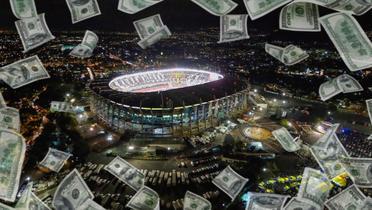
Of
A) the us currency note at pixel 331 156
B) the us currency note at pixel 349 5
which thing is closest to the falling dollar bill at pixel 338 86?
the us currency note at pixel 331 156

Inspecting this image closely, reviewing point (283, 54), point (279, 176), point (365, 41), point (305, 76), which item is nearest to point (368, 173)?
point (365, 41)

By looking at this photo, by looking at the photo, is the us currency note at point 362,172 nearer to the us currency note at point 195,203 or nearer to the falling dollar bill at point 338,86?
the falling dollar bill at point 338,86

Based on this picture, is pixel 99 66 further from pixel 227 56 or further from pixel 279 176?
pixel 279 176

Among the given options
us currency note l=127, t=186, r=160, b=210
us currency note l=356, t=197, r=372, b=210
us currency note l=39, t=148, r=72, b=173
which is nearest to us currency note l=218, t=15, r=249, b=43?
us currency note l=127, t=186, r=160, b=210

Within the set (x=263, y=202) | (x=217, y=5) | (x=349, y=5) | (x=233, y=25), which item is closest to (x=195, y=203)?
(x=263, y=202)

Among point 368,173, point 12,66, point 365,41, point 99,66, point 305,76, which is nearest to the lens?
point 365,41

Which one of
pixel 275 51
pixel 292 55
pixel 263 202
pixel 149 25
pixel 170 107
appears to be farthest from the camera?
pixel 170 107

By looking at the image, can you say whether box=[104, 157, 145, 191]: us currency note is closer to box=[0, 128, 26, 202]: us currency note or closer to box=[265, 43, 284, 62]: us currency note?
box=[0, 128, 26, 202]: us currency note

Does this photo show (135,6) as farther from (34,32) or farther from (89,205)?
(89,205)
